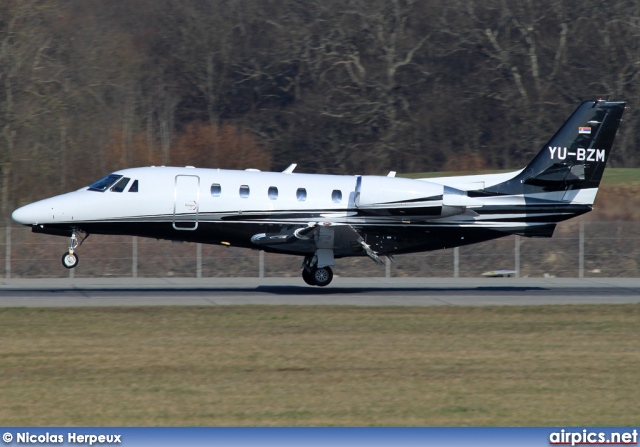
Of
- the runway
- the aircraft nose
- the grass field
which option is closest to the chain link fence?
the runway

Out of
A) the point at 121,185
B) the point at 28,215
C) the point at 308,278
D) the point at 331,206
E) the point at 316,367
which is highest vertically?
the point at 121,185

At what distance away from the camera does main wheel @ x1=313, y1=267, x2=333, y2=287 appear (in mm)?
25938

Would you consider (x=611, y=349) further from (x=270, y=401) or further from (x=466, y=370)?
(x=270, y=401)

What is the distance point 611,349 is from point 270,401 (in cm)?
712

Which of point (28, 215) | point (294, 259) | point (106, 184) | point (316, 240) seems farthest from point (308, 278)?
point (28, 215)

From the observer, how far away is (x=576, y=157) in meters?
25.7

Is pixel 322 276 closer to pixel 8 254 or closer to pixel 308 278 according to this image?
pixel 308 278

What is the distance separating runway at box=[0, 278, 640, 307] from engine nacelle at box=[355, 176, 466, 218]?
2.24m

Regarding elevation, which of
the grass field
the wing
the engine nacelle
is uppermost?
the engine nacelle

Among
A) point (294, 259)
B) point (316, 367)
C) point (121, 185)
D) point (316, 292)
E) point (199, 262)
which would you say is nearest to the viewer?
point (316, 367)

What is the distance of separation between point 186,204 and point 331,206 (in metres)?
3.78

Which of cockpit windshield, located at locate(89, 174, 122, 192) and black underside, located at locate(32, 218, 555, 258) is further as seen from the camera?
cockpit windshield, located at locate(89, 174, 122, 192)

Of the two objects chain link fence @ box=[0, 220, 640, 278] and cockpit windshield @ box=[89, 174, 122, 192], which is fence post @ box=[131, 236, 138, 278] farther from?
cockpit windshield @ box=[89, 174, 122, 192]

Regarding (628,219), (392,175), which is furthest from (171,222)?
(628,219)
